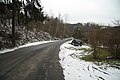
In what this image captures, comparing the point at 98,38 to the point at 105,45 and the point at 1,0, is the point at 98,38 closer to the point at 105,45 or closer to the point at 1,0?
the point at 105,45

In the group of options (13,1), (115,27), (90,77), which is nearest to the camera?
(90,77)

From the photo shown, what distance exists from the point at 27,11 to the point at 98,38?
1470cm

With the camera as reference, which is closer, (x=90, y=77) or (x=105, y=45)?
(x=90, y=77)

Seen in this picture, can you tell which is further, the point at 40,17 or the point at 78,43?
the point at 78,43

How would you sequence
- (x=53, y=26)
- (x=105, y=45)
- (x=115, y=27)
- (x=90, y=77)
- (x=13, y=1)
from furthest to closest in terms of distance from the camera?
(x=53, y=26)
(x=13, y=1)
(x=105, y=45)
(x=115, y=27)
(x=90, y=77)

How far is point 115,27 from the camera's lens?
15531 millimetres

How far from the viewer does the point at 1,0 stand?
68.2 feet

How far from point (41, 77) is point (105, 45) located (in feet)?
31.6

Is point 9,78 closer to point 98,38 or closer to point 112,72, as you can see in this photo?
point 112,72

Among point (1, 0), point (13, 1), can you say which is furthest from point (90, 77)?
point (13, 1)

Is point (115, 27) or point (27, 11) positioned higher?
point (27, 11)

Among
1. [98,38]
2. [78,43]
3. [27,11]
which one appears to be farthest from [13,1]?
[78,43]

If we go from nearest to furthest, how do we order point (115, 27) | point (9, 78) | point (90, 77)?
point (9, 78), point (90, 77), point (115, 27)

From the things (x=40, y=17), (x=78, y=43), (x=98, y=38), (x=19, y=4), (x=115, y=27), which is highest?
(x=19, y=4)
